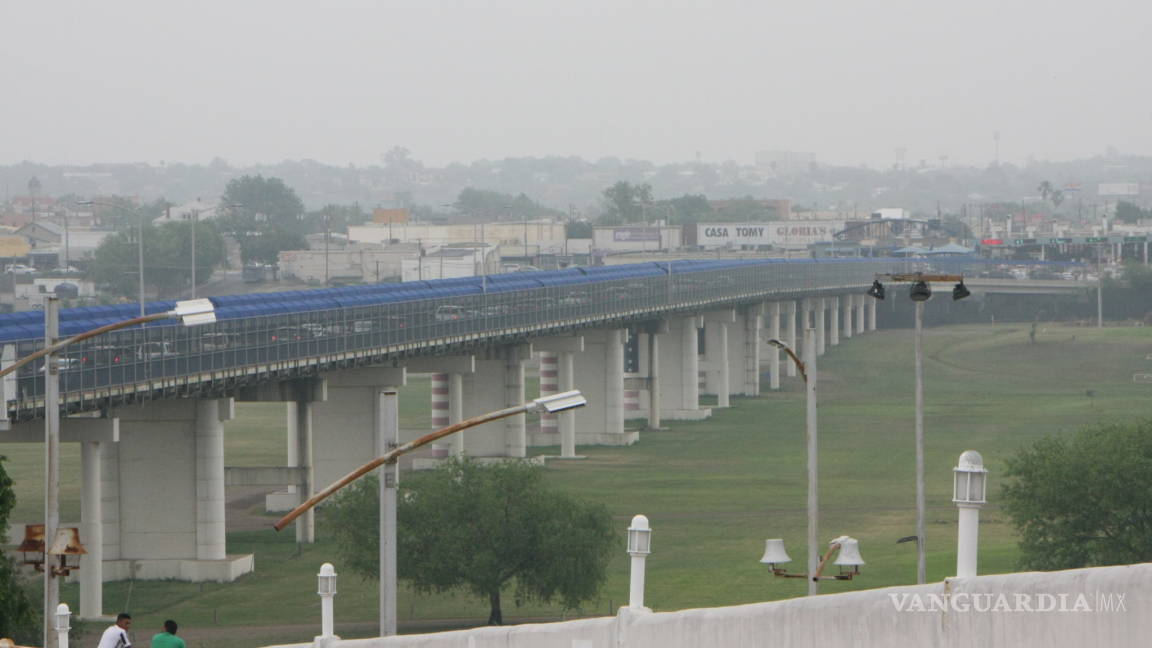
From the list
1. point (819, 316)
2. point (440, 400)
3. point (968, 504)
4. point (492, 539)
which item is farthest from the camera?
point (819, 316)

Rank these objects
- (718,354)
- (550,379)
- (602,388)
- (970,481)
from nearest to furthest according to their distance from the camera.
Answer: (970,481) < (550,379) < (602,388) < (718,354)

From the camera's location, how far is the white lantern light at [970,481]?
18.1 metres

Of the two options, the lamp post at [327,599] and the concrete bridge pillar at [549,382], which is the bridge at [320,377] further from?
the lamp post at [327,599]

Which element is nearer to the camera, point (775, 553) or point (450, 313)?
point (775, 553)

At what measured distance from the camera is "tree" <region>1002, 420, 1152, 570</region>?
187 ft

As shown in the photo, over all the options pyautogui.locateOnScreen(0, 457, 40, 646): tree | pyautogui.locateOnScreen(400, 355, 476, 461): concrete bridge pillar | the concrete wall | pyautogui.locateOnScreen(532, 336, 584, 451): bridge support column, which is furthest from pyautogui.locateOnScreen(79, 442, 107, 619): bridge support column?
pyautogui.locateOnScreen(532, 336, 584, 451): bridge support column

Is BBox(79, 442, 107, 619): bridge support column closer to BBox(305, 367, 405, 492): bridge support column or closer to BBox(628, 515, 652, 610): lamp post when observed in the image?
BBox(305, 367, 405, 492): bridge support column

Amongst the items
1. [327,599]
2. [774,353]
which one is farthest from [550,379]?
[327,599]

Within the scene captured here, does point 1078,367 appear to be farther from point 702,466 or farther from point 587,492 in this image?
point 587,492

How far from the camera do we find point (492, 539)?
193 ft

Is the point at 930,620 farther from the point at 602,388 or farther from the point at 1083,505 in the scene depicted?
the point at 602,388

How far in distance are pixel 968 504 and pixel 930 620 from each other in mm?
1105

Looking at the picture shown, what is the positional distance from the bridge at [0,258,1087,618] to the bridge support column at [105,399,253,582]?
50 millimetres

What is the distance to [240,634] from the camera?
184ft
